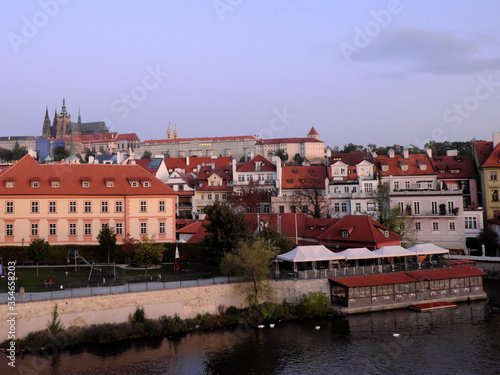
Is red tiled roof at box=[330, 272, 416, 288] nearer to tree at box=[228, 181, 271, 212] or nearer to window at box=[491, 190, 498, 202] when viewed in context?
tree at box=[228, 181, 271, 212]

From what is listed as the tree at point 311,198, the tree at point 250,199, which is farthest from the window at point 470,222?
the tree at point 250,199

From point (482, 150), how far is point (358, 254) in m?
29.9

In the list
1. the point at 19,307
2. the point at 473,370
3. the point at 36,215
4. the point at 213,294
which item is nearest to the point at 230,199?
the point at 36,215

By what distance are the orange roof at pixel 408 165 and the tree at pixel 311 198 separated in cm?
763

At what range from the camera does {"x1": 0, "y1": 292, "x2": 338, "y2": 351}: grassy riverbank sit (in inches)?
1116

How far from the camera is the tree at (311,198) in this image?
2265 inches

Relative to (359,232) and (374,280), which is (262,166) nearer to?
(359,232)

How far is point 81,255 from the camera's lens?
138 ft

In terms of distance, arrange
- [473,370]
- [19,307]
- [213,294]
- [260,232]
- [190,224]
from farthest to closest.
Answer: [190,224], [260,232], [213,294], [19,307], [473,370]

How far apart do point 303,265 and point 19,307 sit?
1941cm

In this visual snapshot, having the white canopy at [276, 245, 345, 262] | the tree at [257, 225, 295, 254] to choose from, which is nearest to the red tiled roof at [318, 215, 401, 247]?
the tree at [257, 225, 295, 254]

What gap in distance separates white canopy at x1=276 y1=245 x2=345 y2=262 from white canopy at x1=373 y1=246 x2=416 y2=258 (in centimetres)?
346

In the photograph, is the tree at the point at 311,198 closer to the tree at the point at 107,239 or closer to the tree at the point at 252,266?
the tree at the point at 252,266

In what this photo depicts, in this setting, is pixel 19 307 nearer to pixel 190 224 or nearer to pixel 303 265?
pixel 303 265
